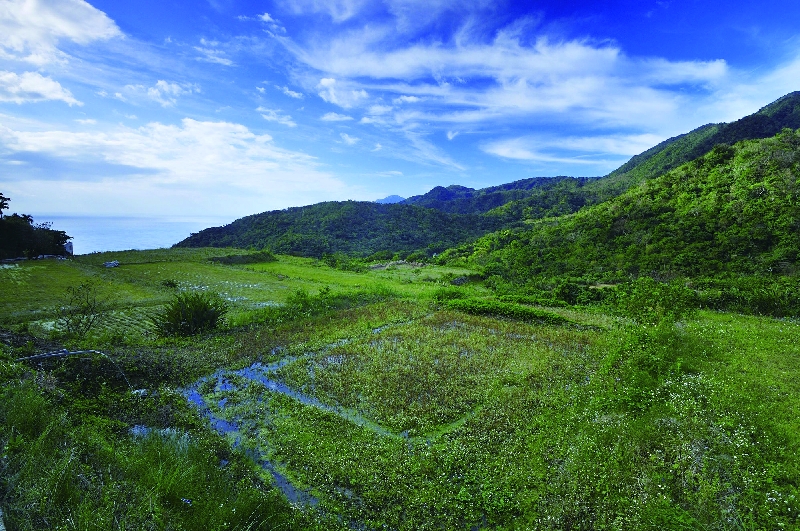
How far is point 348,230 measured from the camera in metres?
67.1

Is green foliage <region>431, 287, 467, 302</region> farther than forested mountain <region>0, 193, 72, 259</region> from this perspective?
No

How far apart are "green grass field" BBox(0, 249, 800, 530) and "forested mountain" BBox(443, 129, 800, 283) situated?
39.6 feet

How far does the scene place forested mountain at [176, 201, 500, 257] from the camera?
58422 millimetres

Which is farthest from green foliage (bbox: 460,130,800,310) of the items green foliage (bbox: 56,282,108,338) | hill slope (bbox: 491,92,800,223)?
green foliage (bbox: 56,282,108,338)

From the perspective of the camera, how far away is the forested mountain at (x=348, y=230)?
58.4 m

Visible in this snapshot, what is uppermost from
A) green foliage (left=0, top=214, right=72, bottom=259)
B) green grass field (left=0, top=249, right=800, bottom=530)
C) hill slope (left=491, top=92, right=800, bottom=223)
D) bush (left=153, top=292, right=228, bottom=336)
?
hill slope (left=491, top=92, right=800, bottom=223)

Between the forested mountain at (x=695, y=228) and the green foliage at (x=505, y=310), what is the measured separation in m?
13.2

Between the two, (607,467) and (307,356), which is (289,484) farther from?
(307,356)

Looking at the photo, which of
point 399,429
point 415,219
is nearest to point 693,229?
point 399,429

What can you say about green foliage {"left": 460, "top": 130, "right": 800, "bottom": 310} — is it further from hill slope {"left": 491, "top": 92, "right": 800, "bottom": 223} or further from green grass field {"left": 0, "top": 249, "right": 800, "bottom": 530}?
hill slope {"left": 491, "top": 92, "right": 800, "bottom": 223}

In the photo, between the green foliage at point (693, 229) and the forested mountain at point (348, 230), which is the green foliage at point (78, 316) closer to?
the green foliage at point (693, 229)

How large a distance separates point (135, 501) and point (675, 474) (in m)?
7.92

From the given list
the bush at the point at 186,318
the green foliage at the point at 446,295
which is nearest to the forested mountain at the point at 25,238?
the bush at the point at 186,318

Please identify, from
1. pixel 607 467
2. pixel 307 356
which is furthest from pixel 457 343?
pixel 607 467
